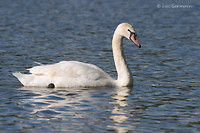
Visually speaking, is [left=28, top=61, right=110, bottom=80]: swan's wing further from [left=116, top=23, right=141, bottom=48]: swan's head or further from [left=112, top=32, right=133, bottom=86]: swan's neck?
[left=116, top=23, right=141, bottom=48]: swan's head

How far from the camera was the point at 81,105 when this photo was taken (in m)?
11.2

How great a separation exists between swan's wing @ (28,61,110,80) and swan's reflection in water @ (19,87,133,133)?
0.38 metres

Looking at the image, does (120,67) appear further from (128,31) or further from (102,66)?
(102,66)

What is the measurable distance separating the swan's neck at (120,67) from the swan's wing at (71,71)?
49cm

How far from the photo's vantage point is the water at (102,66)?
998 centimetres

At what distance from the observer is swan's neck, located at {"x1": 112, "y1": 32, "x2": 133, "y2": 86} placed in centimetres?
1356

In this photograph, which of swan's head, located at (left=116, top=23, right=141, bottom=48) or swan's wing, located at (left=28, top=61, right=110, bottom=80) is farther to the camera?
swan's head, located at (left=116, top=23, right=141, bottom=48)

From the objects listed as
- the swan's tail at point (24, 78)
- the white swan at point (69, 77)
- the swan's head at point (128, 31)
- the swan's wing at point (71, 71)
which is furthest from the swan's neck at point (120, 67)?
the swan's tail at point (24, 78)

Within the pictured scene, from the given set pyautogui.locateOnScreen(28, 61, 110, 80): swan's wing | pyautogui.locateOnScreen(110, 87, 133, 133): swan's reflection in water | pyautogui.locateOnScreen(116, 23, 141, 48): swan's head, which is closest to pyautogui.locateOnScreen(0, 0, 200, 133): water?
pyautogui.locateOnScreen(110, 87, 133, 133): swan's reflection in water

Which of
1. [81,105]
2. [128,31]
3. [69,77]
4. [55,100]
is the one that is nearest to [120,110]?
[81,105]

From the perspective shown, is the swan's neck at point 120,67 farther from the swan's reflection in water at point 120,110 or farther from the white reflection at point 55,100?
the white reflection at point 55,100

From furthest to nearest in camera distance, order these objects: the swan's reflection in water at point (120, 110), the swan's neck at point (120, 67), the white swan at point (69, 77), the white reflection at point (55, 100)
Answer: the swan's neck at point (120, 67) < the white swan at point (69, 77) < the white reflection at point (55, 100) < the swan's reflection in water at point (120, 110)

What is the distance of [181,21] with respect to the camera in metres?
27.5

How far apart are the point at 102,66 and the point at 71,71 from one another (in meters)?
3.16
